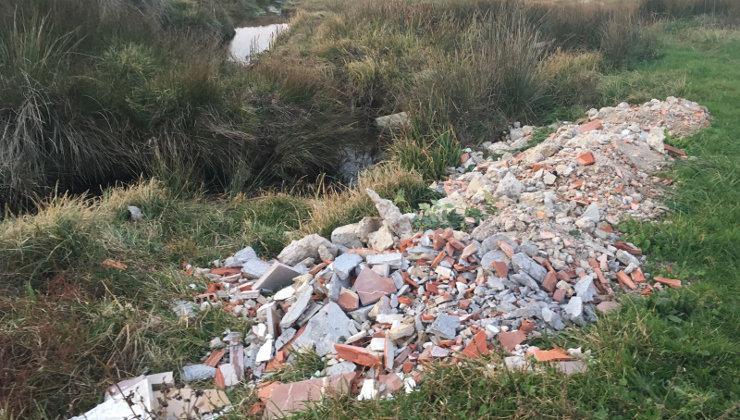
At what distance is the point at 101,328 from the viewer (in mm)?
3305

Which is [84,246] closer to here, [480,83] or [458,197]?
[458,197]

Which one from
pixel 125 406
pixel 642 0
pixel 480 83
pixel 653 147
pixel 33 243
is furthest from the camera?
pixel 642 0

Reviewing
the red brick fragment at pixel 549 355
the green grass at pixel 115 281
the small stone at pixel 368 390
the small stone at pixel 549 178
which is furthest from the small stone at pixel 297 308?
the small stone at pixel 549 178

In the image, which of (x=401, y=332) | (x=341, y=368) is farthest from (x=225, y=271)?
(x=401, y=332)

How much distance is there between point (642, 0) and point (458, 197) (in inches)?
487

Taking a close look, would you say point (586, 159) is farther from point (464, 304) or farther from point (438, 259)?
point (464, 304)

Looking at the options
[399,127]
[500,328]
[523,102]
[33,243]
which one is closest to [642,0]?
[523,102]

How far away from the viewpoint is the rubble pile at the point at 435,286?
3072mm

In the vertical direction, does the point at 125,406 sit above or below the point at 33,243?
below

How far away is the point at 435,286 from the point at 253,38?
1098cm

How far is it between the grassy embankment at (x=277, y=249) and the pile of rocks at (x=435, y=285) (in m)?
0.20

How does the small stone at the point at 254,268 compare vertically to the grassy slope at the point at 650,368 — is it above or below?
below

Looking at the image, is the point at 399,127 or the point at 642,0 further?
the point at 642,0

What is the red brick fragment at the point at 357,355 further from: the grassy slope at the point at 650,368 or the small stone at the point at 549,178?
the small stone at the point at 549,178
